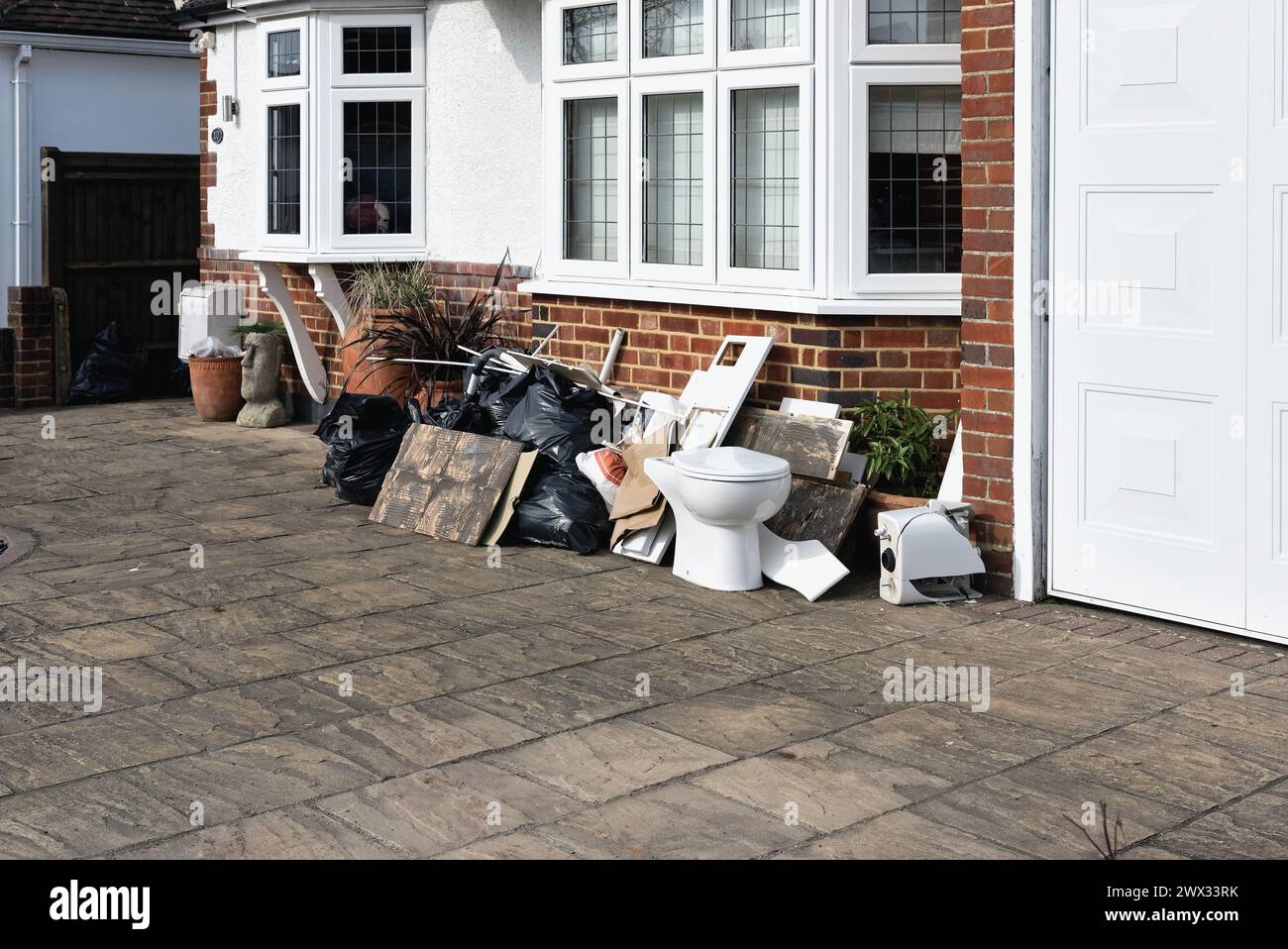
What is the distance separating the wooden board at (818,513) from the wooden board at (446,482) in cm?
155

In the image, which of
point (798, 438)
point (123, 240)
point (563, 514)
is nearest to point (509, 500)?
point (563, 514)

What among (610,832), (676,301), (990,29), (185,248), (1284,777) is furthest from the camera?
(185,248)

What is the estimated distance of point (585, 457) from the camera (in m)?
8.52

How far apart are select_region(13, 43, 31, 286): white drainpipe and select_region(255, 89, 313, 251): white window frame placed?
2.95 m

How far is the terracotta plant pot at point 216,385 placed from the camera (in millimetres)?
12766

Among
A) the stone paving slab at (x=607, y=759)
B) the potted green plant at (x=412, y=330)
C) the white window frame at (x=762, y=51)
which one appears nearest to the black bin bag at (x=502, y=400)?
the potted green plant at (x=412, y=330)

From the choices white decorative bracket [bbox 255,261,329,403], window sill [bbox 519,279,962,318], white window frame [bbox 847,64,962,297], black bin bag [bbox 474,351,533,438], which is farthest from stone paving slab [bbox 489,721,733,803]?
white decorative bracket [bbox 255,261,329,403]

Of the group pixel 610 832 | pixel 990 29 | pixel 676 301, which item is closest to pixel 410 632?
pixel 610 832

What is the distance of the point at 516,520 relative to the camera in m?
8.45

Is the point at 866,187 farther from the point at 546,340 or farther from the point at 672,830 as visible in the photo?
the point at 672,830

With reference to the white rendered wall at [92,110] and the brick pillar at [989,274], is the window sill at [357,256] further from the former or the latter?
the brick pillar at [989,274]

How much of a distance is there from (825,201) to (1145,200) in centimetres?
A: 196

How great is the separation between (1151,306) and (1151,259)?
7.6 inches

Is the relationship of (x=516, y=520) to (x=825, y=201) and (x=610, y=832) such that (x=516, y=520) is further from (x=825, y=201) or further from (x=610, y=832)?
(x=610, y=832)
